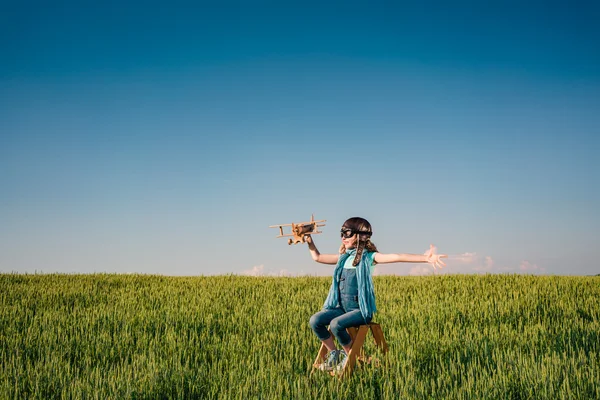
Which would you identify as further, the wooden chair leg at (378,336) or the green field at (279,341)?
the wooden chair leg at (378,336)

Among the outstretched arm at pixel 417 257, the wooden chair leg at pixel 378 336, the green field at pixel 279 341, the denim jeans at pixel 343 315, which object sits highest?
the outstretched arm at pixel 417 257

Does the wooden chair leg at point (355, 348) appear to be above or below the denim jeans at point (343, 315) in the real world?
below

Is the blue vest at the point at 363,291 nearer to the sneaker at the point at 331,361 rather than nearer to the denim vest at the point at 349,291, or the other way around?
the denim vest at the point at 349,291

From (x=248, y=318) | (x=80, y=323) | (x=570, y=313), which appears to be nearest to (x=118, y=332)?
(x=80, y=323)

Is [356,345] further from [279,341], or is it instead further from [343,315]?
[279,341]

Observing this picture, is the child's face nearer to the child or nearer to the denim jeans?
the child

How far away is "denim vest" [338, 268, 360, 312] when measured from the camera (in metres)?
5.84

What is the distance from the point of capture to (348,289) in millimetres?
5879

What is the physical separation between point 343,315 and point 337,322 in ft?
0.38

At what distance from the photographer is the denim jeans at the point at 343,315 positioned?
559 cm

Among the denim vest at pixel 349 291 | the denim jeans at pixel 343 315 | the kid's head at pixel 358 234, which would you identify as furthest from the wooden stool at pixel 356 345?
the kid's head at pixel 358 234

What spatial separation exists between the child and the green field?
0.45m

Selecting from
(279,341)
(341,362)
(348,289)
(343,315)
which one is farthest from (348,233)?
(279,341)

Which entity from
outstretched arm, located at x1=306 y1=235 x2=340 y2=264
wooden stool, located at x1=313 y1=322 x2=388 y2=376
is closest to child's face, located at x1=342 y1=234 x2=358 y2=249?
outstretched arm, located at x1=306 y1=235 x2=340 y2=264
